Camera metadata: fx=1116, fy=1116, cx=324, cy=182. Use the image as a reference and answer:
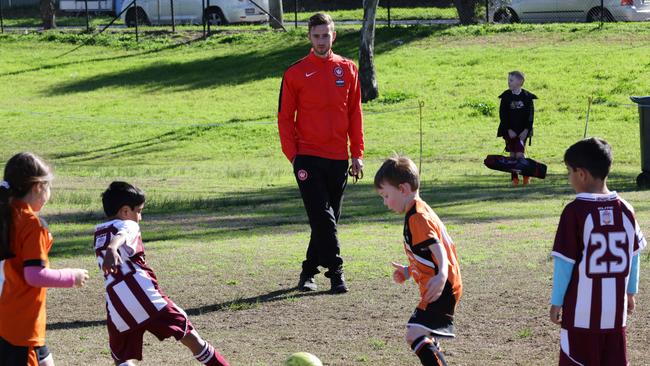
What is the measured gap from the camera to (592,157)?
5.33 metres

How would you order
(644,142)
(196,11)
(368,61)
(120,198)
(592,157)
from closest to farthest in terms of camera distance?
(592,157) → (120,198) → (644,142) → (368,61) → (196,11)

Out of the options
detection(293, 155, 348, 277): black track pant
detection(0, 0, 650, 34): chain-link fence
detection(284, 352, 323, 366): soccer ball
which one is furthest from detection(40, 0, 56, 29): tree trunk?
detection(284, 352, 323, 366): soccer ball

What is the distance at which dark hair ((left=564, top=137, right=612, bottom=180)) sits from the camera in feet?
17.5

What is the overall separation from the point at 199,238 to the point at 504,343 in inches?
215

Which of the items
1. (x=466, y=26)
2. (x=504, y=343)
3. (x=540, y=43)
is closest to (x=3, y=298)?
(x=504, y=343)

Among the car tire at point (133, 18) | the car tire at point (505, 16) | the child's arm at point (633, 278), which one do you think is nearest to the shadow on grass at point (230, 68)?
the car tire at point (505, 16)

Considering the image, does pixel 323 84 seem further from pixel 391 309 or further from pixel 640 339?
pixel 640 339

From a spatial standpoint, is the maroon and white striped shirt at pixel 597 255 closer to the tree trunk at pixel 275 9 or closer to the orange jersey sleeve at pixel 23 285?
the orange jersey sleeve at pixel 23 285

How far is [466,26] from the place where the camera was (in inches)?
1289

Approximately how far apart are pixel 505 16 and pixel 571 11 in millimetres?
2262

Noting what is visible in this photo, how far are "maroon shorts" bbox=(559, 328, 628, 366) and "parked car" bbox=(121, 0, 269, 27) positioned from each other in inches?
1197

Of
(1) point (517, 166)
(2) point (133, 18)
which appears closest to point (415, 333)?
(1) point (517, 166)

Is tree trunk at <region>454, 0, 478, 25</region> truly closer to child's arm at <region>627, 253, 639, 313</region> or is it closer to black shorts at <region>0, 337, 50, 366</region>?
child's arm at <region>627, 253, 639, 313</region>

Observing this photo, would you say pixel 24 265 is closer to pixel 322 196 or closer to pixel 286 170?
pixel 322 196
